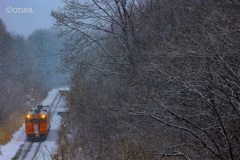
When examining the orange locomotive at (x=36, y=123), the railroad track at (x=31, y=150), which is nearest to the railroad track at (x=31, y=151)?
the railroad track at (x=31, y=150)

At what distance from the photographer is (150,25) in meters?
9.57

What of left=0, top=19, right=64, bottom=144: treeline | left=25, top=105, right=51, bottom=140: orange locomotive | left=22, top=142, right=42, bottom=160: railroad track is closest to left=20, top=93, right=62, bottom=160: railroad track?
left=22, top=142, right=42, bottom=160: railroad track

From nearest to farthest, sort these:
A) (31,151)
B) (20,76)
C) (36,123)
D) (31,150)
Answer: (31,151), (31,150), (36,123), (20,76)

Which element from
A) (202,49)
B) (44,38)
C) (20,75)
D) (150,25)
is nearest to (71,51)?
(150,25)

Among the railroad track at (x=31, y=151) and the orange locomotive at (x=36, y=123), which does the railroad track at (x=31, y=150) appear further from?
the orange locomotive at (x=36, y=123)

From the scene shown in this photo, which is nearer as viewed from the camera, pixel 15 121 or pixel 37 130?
pixel 37 130

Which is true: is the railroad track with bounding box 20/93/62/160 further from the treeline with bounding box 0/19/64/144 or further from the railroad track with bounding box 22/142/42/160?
the treeline with bounding box 0/19/64/144

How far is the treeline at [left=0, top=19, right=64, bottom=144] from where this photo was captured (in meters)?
23.0

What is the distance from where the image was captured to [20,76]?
41250 mm

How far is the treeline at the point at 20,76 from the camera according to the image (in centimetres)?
2302

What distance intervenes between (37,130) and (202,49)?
584 inches

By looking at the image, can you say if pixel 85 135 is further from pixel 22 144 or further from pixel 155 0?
pixel 22 144

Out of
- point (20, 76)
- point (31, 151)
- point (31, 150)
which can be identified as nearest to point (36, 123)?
point (31, 150)

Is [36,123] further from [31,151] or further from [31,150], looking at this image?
[31,151]
